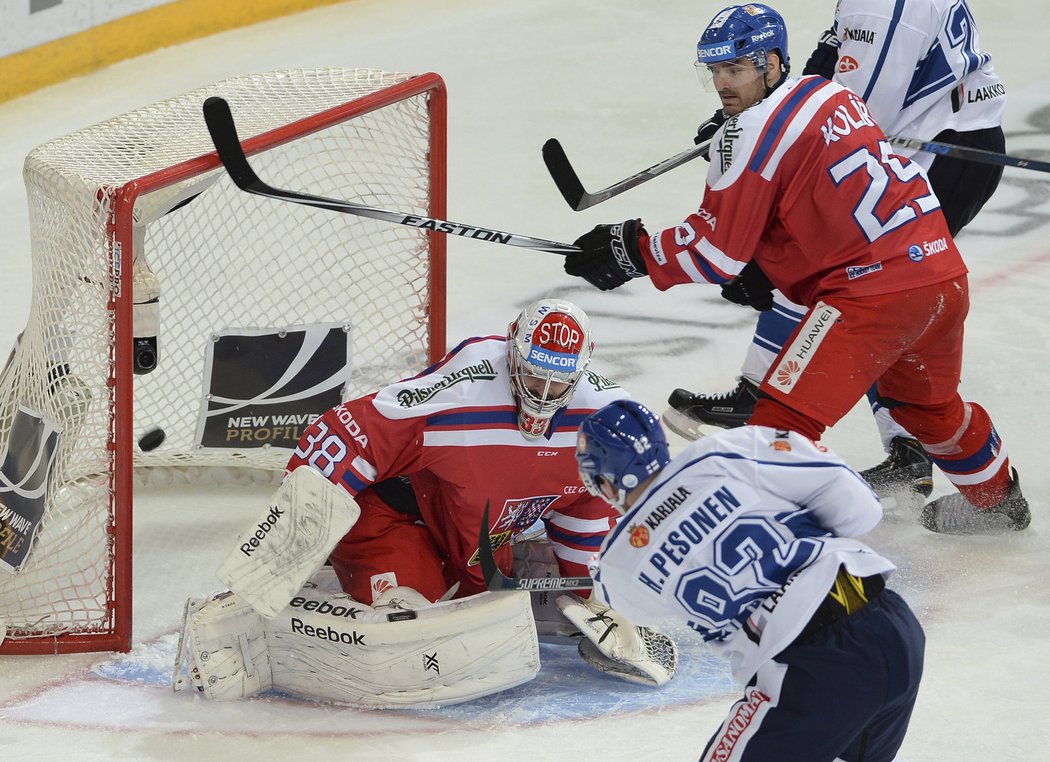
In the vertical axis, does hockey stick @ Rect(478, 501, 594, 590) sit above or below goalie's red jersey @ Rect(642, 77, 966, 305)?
below

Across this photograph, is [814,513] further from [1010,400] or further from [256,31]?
[256,31]

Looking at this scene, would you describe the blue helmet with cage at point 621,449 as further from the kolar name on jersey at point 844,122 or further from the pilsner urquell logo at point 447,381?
the kolar name on jersey at point 844,122

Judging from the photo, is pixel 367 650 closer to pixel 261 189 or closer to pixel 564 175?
pixel 261 189

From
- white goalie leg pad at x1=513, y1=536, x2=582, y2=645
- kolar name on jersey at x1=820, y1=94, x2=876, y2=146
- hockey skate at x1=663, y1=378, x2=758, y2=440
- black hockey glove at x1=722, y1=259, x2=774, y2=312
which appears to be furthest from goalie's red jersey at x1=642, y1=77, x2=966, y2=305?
hockey skate at x1=663, y1=378, x2=758, y2=440

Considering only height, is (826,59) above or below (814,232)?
above

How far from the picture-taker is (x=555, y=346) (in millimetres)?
2943

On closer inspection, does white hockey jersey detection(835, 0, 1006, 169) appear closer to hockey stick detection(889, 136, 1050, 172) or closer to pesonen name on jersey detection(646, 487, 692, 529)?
hockey stick detection(889, 136, 1050, 172)

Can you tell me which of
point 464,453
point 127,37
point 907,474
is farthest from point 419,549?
point 127,37

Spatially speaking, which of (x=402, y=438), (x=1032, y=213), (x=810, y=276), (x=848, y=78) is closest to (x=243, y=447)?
(x=402, y=438)

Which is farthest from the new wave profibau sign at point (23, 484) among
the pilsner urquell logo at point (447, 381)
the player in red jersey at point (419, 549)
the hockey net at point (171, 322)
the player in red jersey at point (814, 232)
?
the player in red jersey at point (814, 232)

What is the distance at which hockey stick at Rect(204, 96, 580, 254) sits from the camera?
126 inches

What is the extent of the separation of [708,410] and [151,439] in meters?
1.39

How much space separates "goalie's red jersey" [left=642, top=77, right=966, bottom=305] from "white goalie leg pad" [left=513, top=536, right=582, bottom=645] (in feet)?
2.15

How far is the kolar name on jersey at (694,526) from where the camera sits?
2203 millimetres
